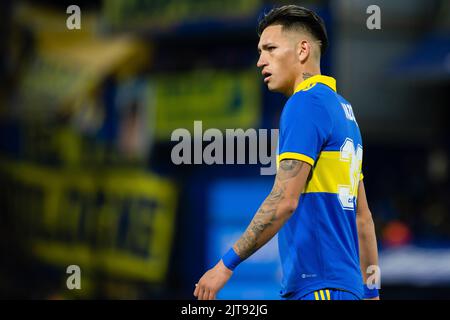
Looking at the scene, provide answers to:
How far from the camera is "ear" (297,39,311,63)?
5172 mm

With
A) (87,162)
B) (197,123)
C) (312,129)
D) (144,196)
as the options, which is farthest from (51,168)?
(312,129)

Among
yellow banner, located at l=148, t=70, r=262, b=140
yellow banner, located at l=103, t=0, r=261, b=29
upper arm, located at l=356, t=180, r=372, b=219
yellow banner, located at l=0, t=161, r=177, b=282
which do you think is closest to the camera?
upper arm, located at l=356, t=180, r=372, b=219

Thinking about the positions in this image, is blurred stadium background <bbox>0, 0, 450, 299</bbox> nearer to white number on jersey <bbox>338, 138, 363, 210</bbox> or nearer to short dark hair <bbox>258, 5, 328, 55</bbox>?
white number on jersey <bbox>338, 138, 363, 210</bbox>

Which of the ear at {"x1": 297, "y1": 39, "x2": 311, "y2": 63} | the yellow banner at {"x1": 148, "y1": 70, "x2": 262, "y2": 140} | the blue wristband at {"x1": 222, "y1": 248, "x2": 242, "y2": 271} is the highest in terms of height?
the yellow banner at {"x1": 148, "y1": 70, "x2": 262, "y2": 140}

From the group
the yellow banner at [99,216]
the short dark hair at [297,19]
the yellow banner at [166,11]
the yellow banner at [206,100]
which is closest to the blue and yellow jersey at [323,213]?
the short dark hair at [297,19]

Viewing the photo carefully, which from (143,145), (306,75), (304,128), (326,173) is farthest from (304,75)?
(143,145)

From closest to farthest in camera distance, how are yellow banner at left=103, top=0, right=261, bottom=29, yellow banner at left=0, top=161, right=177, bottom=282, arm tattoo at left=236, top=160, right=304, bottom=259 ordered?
arm tattoo at left=236, top=160, right=304, bottom=259, yellow banner at left=103, top=0, right=261, bottom=29, yellow banner at left=0, top=161, right=177, bottom=282

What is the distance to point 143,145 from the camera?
16406 millimetres

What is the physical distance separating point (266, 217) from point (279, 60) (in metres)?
0.97

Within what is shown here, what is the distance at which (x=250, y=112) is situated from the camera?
49.7 ft

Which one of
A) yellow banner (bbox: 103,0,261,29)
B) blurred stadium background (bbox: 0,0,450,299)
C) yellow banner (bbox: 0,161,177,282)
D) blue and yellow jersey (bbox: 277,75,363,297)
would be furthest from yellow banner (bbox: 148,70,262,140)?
blue and yellow jersey (bbox: 277,75,363,297)

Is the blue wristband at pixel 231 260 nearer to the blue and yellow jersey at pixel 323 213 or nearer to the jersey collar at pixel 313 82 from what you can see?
the blue and yellow jersey at pixel 323 213

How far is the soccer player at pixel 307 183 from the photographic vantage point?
187 inches

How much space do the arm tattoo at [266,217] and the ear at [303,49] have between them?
73 cm
